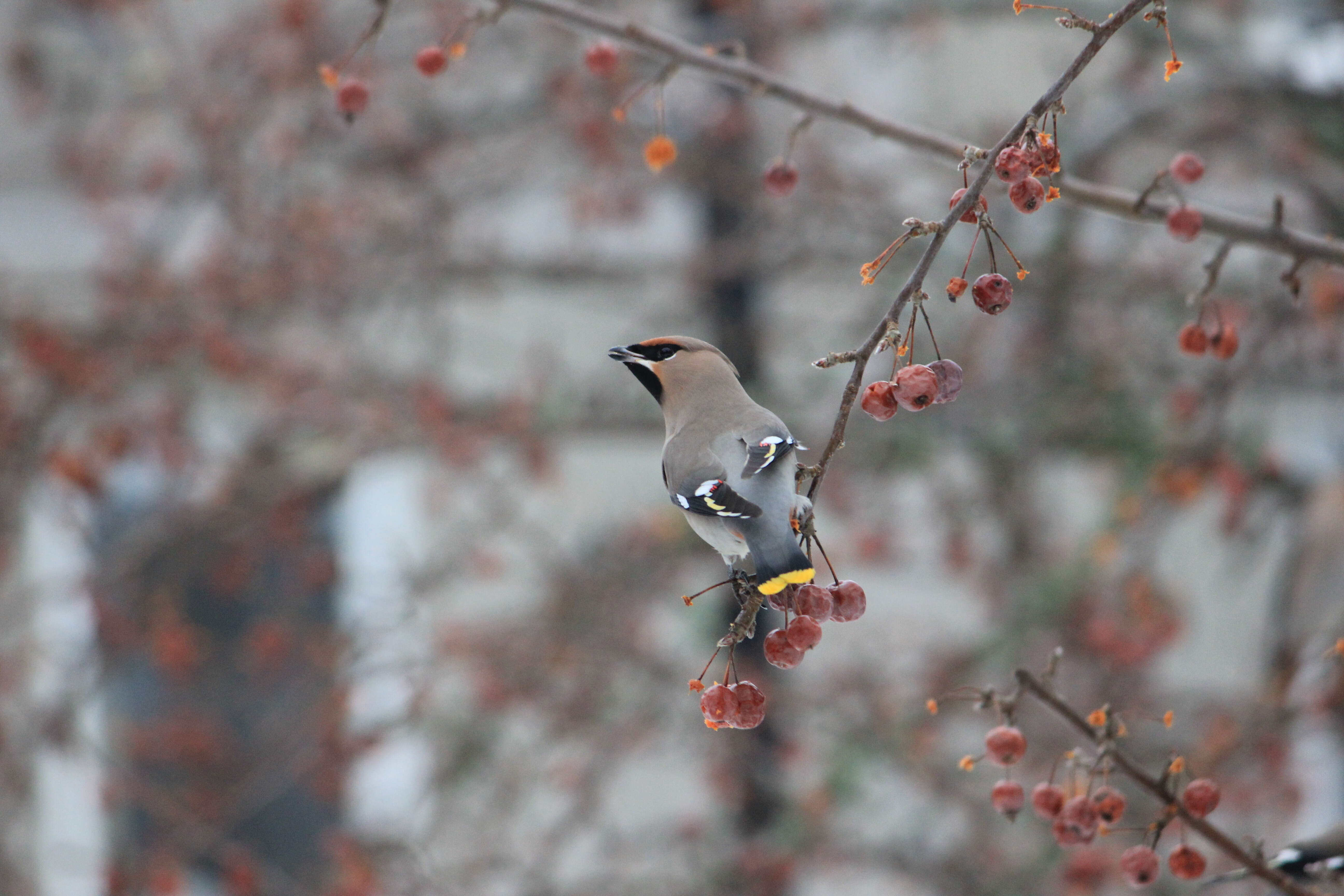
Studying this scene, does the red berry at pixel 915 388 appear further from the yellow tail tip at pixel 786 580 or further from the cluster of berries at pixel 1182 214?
the cluster of berries at pixel 1182 214

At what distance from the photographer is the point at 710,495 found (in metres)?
1.05

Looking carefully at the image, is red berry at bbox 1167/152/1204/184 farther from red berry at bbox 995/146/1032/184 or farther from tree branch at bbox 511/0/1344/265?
red berry at bbox 995/146/1032/184

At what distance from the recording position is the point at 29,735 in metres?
2.88

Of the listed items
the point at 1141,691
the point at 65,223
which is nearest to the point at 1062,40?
the point at 1141,691

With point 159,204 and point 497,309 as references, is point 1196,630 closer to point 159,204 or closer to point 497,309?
point 497,309

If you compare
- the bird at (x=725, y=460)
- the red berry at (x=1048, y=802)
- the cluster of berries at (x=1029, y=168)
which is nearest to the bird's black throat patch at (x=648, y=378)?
the bird at (x=725, y=460)

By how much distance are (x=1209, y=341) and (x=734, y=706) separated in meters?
0.63

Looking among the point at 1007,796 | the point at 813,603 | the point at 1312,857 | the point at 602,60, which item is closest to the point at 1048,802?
the point at 1007,796

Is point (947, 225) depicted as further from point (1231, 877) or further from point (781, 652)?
point (1231, 877)

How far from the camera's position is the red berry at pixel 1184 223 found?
1162 mm

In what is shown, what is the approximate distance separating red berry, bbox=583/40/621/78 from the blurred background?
3.37ft

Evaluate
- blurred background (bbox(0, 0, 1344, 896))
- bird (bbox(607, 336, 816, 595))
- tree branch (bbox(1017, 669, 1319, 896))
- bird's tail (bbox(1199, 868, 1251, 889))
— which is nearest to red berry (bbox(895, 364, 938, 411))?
bird (bbox(607, 336, 816, 595))

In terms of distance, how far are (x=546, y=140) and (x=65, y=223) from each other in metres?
1.75

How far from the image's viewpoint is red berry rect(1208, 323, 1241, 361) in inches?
47.7
